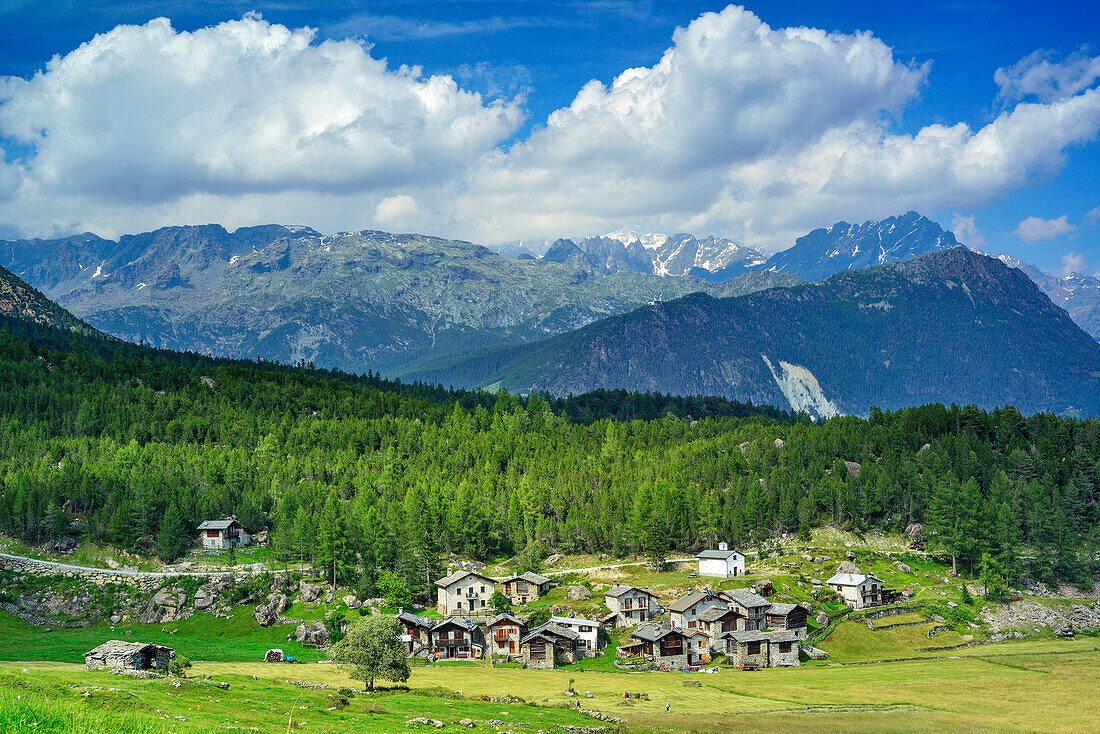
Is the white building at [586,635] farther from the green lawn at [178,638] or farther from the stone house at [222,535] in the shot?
the stone house at [222,535]

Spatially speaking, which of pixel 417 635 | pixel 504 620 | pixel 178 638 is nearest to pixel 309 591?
pixel 178 638

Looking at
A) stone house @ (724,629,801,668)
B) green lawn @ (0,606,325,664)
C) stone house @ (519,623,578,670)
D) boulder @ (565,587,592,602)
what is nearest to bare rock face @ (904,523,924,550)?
stone house @ (724,629,801,668)

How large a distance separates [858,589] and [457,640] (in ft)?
218

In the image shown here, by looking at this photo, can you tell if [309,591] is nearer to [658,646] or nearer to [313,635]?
→ [313,635]

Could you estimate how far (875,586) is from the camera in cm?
14112

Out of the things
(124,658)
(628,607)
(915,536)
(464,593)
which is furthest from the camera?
(915,536)

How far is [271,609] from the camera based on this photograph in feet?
461

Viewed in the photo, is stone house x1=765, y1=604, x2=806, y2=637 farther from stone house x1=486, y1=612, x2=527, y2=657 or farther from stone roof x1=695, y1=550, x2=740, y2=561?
stone house x1=486, y1=612, x2=527, y2=657

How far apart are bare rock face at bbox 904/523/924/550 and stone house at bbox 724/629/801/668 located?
6718cm

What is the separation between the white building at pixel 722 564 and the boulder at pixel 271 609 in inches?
2909

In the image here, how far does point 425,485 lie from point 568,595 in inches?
2414

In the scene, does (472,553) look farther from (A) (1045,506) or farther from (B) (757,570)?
(A) (1045,506)

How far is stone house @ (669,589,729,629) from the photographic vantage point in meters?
A: 125

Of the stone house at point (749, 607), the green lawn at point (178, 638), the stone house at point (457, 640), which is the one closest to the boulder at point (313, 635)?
the green lawn at point (178, 638)
